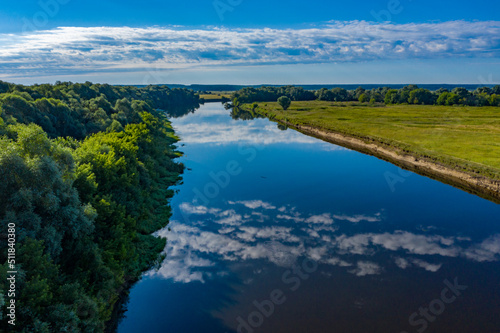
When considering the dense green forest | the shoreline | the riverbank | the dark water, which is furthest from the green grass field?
the dense green forest

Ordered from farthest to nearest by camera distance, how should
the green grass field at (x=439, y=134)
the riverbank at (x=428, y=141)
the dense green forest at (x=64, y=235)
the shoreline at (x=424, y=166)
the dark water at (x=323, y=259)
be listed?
the green grass field at (x=439, y=134)
the riverbank at (x=428, y=141)
the shoreline at (x=424, y=166)
the dark water at (x=323, y=259)
the dense green forest at (x=64, y=235)

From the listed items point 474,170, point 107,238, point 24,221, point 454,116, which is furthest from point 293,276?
point 454,116

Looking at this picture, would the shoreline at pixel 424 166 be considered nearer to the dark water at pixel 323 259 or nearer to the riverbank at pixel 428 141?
the riverbank at pixel 428 141

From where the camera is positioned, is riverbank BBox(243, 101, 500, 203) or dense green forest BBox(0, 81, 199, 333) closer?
dense green forest BBox(0, 81, 199, 333)

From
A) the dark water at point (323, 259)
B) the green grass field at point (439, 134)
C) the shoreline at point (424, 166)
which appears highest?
the green grass field at point (439, 134)

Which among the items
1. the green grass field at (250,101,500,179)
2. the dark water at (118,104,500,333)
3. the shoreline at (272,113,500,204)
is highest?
the green grass field at (250,101,500,179)

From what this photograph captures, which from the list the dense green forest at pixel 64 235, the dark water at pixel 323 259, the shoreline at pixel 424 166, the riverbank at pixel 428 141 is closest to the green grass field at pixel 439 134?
the riverbank at pixel 428 141

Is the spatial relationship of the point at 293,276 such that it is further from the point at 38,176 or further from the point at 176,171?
the point at 176,171

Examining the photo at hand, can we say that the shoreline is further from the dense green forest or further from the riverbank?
the dense green forest
